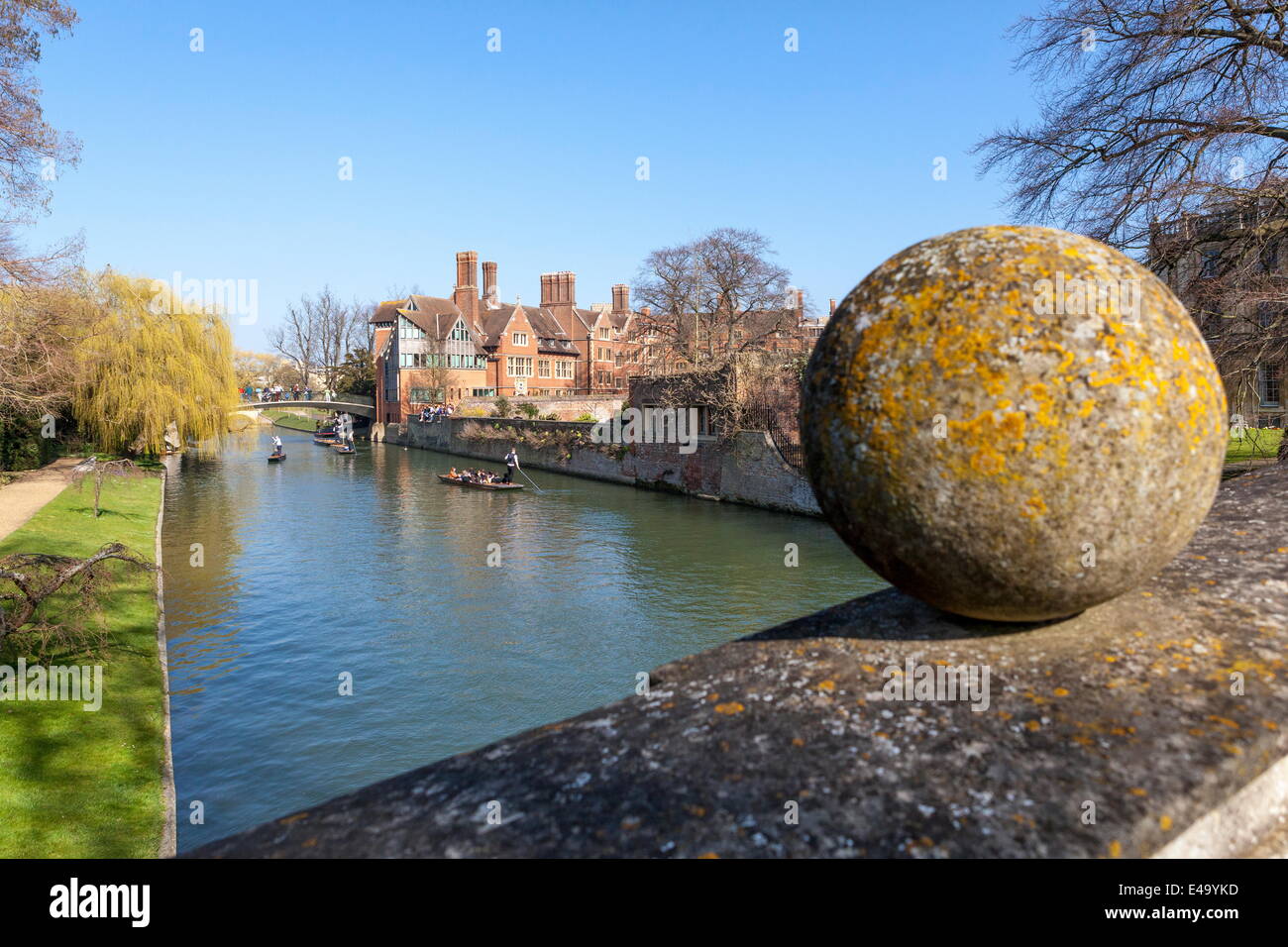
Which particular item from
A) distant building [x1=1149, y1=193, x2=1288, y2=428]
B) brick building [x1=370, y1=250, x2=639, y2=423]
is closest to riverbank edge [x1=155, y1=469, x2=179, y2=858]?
distant building [x1=1149, y1=193, x2=1288, y2=428]

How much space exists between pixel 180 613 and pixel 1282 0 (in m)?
26.2

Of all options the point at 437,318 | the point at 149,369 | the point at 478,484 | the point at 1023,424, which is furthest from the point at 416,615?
the point at 437,318

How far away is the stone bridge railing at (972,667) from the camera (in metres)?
3.04

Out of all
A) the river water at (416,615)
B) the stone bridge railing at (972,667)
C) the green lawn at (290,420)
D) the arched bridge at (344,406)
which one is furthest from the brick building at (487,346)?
the stone bridge railing at (972,667)

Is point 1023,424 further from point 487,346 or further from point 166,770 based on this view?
point 487,346

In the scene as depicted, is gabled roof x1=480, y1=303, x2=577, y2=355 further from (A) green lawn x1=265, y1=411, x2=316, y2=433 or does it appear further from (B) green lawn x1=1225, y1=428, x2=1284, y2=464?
(B) green lawn x1=1225, y1=428, x2=1284, y2=464

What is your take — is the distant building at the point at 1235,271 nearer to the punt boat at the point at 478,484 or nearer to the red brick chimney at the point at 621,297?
the punt boat at the point at 478,484

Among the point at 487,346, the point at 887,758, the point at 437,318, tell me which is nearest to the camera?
the point at 887,758

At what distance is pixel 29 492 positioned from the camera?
25.8 m

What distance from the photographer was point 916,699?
3.87 meters

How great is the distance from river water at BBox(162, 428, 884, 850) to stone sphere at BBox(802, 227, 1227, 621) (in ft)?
29.8

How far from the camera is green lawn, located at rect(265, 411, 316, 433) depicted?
95875 mm

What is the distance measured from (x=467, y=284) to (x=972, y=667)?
8475 centimetres
